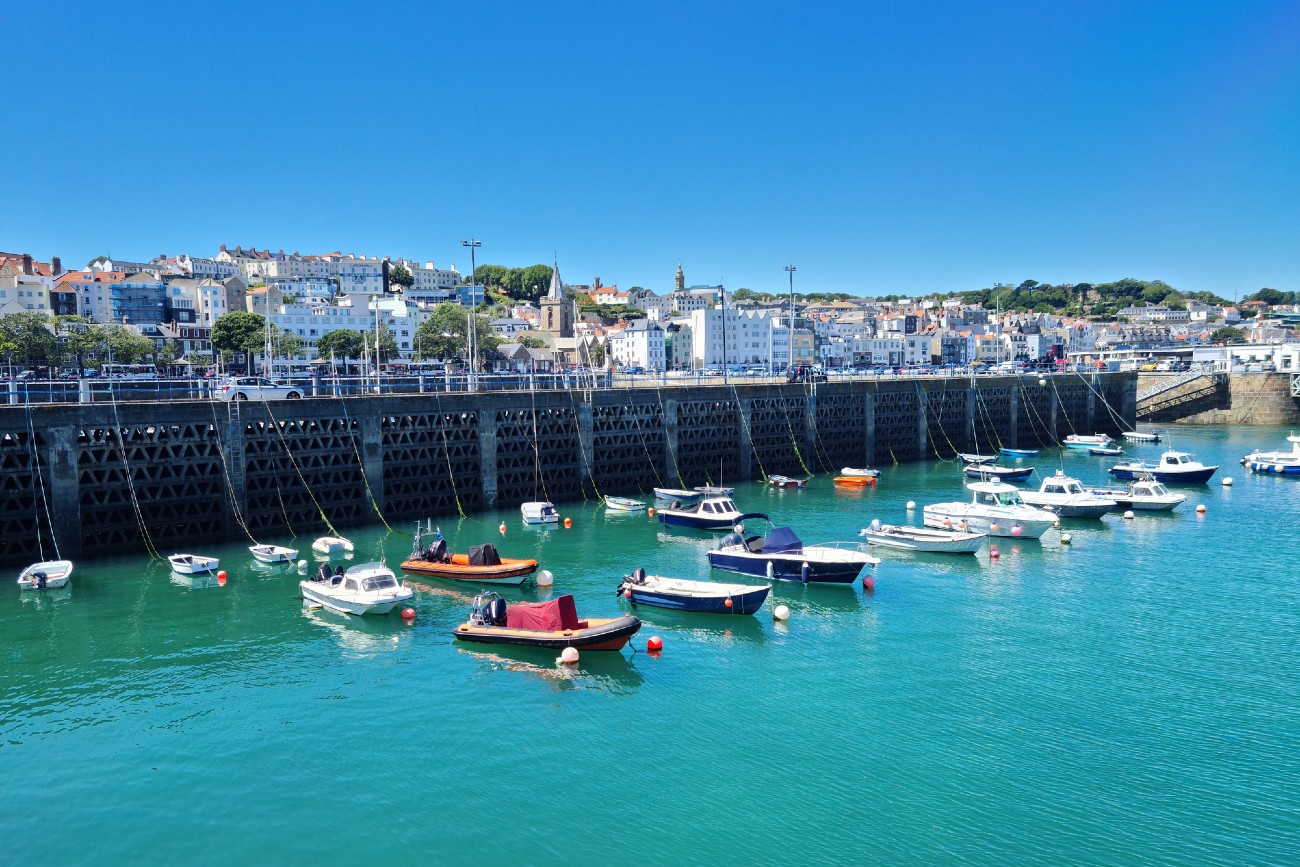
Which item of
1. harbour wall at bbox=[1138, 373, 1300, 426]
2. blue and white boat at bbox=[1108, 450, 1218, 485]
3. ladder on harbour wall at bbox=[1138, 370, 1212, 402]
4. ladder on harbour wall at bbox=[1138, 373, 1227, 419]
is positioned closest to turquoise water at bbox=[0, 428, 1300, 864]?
blue and white boat at bbox=[1108, 450, 1218, 485]

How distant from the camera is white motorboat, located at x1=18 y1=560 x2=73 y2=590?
39.4m

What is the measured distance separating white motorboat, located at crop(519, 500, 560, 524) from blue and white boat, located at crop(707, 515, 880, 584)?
13.7m

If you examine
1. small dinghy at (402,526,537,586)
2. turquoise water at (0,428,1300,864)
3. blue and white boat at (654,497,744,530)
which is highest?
blue and white boat at (654,497,744,530)

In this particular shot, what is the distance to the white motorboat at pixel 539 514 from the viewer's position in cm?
5552

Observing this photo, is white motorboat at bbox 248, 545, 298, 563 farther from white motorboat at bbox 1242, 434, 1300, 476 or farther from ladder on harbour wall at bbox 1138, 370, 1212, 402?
ladder on harbour wall at bbox 1138, 370, 1212, 402

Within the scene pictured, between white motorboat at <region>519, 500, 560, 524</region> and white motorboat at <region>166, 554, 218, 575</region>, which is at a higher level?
white motorboat at <region>519, 500, 560, 524</region>

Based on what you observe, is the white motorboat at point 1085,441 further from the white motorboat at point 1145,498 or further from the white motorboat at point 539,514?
the white motorboat at point 539,514

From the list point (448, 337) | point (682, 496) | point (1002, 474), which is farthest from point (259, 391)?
point (448, 337)

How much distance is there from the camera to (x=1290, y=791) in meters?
22.9

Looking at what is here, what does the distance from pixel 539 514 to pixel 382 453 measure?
993cm

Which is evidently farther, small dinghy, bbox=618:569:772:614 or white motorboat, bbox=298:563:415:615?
small dinghy, bbox=618:569:772:614

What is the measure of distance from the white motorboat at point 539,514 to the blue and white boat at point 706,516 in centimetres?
629

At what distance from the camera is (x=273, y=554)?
4497 cm

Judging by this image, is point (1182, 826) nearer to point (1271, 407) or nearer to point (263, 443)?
point (263, 443)
